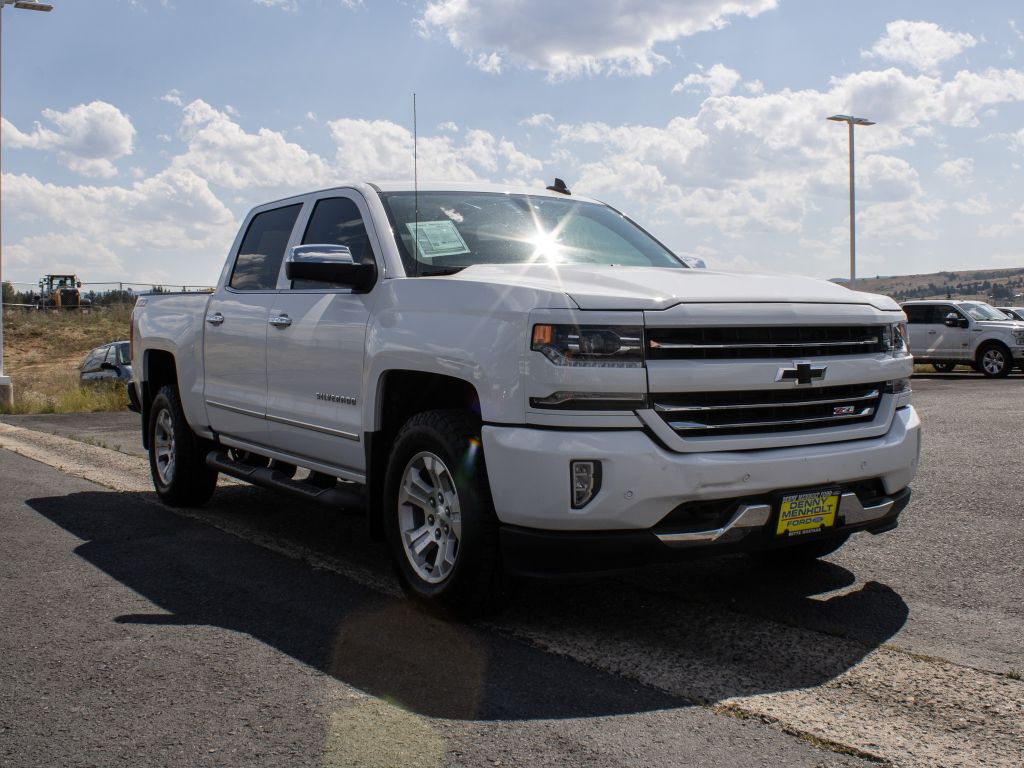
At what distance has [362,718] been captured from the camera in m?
3.72

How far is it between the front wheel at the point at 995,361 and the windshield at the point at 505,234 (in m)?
20.2

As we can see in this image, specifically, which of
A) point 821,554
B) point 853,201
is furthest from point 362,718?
point 853,201

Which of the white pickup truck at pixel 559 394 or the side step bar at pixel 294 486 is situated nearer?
the white pickup truck at pixel 559 394

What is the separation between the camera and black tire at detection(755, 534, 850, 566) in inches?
224

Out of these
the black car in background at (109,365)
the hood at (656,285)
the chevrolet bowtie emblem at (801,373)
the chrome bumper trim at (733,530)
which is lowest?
the black car in background at (109,365)

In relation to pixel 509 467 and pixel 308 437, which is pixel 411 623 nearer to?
pixel 509 467

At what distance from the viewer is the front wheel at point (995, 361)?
2414cm

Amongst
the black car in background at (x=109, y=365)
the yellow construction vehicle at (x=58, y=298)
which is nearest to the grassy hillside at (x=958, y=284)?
the yellow construction vehicle at (x=58, y=298)

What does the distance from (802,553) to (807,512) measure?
1.25 metres

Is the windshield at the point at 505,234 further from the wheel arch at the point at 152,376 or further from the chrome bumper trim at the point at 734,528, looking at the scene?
the wheel arch at the point at 152,376

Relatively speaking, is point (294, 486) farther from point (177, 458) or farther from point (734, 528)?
point (734, 528)

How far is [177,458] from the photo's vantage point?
7.85 meters

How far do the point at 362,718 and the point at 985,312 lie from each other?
24.9 metres


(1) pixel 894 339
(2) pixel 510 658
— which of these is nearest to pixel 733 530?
(2) pixel 510 658
